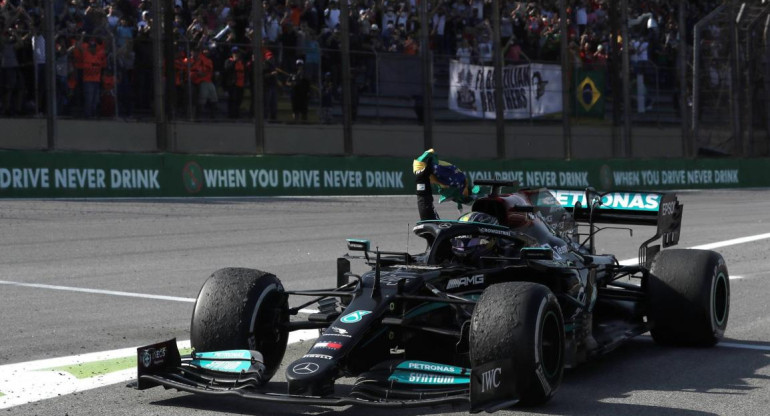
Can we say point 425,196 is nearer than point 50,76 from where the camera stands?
Yes

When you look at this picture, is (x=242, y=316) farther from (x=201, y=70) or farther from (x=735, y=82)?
(x=735, y=82)

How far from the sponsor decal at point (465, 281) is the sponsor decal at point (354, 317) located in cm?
76

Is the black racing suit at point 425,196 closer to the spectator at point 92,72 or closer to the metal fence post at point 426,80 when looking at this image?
the spectator at point 92,72

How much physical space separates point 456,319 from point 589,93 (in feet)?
69.5

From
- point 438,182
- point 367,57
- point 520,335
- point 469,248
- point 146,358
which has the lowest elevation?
point 146,358

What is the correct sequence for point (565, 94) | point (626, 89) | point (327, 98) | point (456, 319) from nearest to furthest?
point (456, 319), point (327, 98), point (565, 94), point (626, 89)

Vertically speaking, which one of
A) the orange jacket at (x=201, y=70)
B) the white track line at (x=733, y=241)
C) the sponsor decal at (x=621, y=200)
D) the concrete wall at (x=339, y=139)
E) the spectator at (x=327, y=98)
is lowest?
the white track line at (x=733, y=241)

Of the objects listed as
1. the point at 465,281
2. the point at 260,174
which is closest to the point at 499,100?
the point at 260,174

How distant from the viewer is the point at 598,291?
8.84 meters

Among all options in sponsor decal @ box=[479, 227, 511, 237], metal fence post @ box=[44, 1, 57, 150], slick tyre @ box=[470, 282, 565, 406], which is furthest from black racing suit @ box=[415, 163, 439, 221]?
metal fence post @ box=[44, 1, 57, 150]

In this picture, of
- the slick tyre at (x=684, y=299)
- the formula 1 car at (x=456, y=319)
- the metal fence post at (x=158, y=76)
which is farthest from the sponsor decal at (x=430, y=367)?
the metal fence post at (x=158, y=76)

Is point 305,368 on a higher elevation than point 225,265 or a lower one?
higher

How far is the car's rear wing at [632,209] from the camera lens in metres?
9.59

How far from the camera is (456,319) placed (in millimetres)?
6934
